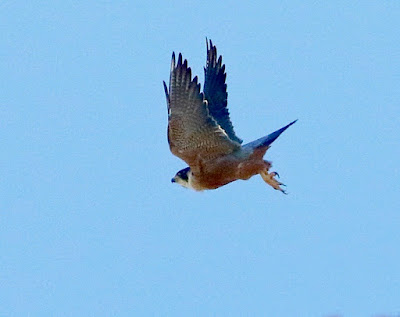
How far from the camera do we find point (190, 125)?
7.57 metres

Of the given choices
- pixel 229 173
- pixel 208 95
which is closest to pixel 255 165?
pixel 229 173

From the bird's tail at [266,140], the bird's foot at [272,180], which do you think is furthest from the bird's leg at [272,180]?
the bird's tail at [266,140]

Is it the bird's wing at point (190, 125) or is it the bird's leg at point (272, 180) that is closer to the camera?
the bird's wing at point (190, 125)

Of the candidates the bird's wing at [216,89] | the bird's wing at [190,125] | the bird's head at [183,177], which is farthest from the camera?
the bird's wing at [216,89]

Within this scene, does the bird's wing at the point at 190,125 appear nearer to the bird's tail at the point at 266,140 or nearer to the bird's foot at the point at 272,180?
the bird's tail at the point at 266,140

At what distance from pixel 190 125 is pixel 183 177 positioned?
2.02ft

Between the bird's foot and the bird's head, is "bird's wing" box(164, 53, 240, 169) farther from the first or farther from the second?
the bird's foot

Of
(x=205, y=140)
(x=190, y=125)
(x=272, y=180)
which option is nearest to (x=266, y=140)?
(x=205, y=140)

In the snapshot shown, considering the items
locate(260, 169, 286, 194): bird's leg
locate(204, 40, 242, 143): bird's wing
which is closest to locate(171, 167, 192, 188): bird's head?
locate(204, 40, 242, 143): bird's wing

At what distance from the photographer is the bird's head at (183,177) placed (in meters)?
8.02

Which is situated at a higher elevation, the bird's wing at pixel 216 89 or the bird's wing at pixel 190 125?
the bird's wing at pixel 216 89

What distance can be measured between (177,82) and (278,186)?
1.37 m

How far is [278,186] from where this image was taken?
840cm

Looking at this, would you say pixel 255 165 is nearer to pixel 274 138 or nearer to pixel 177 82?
pixel 274 138
